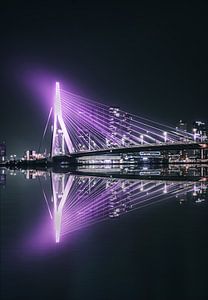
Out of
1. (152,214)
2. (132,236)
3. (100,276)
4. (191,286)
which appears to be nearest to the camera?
(191,286)

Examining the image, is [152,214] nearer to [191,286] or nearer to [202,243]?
[202,243]

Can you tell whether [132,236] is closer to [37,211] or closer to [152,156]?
[37,211]

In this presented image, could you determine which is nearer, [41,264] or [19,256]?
[41,264]

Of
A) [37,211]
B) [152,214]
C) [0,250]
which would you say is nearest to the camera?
[0,250]

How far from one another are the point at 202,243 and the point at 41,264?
2.92 meters

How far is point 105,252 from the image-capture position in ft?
24.9

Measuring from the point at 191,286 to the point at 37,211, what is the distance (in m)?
8.37

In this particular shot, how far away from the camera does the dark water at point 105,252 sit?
560 centimetres

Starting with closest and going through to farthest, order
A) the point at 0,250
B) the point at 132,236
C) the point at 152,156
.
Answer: the point at 0,250, the point at 132,236, the point at 152,156

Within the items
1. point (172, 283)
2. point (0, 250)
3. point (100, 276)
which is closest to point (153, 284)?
point (172, 283)

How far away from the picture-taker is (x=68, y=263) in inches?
269

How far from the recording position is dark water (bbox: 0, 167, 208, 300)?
5.60 meters

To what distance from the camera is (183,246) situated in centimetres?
790

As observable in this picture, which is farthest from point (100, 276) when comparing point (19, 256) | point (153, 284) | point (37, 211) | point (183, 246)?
point (37, 211)
